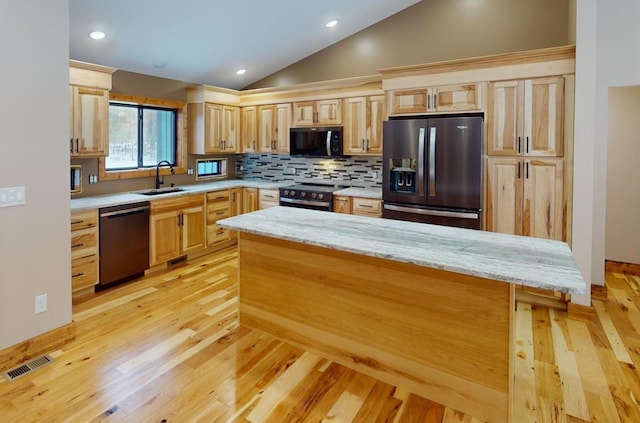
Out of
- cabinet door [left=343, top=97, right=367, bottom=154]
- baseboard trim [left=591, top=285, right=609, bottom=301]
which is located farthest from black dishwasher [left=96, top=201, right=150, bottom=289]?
baseboard trim [left=591, top=285, right=609, bottom=301]

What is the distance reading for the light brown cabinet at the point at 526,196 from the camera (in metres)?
3.66

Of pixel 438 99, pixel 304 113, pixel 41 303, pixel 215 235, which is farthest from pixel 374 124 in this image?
pixel 41 303

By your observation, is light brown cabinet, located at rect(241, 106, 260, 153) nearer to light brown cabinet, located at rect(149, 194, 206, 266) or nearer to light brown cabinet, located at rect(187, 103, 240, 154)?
light brown cabinet, located at rect(187, 103, 240, 154)

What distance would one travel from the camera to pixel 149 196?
4559 millimetres

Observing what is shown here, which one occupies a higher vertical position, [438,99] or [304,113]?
[304,113]

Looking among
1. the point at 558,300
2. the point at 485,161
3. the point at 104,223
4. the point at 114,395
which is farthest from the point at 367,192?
the point at 114,395

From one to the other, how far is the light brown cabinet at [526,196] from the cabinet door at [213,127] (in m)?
3.76

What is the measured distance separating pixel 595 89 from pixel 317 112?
3169 mm

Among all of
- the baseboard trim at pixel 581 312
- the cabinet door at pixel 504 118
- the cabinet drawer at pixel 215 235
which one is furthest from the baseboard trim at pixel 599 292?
the cabinet drawer at pixel 215 235

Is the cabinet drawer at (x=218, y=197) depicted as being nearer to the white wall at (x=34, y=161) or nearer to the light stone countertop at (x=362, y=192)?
the light stone countertop at (x=362, y=192)

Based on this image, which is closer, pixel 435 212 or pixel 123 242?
pixel 435 212

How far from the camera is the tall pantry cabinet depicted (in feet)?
11.9

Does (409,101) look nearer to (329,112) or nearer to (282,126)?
(329,112)

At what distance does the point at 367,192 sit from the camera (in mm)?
4992
